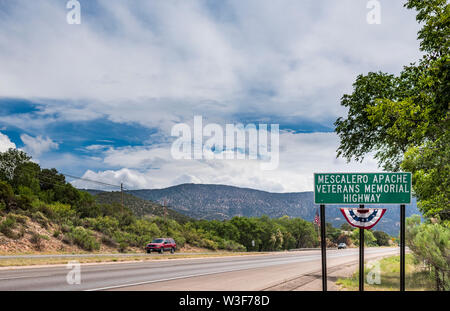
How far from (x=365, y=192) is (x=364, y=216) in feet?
2.86

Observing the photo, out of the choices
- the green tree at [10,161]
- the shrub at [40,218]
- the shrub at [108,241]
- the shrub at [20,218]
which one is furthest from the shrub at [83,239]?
the green tree at [10,161]

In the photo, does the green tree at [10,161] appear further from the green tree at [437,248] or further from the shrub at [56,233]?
the green tree at [437,248]

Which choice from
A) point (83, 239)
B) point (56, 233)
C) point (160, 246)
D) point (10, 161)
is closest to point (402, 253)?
point (160, 246)

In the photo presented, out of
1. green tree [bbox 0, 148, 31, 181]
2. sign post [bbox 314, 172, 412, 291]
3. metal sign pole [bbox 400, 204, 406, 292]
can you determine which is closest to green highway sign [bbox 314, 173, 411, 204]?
sign post [bbox 314, 172, 412, 291]

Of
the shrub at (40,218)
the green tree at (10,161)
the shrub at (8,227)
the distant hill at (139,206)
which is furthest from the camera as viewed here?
the distant hill at (139,206)

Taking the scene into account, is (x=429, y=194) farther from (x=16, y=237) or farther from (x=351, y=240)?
(x=351, y=240)

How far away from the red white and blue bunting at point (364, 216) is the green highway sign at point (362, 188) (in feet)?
2.02

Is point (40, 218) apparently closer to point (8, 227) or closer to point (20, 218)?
point (20, 218)

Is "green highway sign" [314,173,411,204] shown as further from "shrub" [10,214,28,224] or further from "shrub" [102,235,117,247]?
"shrub" [102,235,117,247]

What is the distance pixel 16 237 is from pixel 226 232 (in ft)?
190

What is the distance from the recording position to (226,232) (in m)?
89.1

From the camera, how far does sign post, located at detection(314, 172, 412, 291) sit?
34.0ft

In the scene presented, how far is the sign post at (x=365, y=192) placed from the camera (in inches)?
408

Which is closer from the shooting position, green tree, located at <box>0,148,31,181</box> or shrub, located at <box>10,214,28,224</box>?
shrub, located at <box>10,214,28,224</box>
